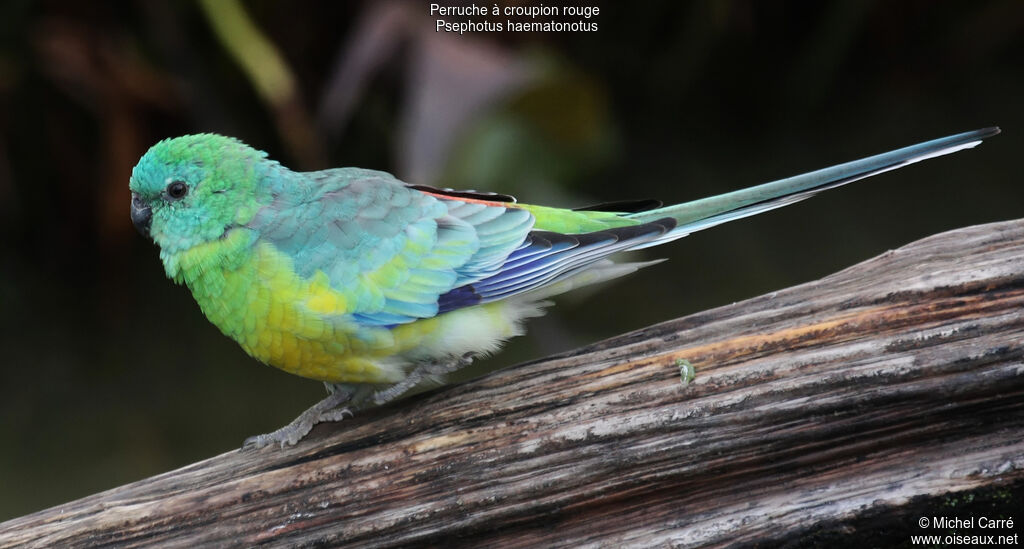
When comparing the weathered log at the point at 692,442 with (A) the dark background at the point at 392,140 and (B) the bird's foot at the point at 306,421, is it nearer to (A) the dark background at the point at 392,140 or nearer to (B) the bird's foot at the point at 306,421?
(B) the bird's foot at the point at 306,421

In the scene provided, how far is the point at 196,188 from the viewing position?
2723mm

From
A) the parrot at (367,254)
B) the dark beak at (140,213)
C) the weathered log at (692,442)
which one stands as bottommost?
the weathered log at (692,442)

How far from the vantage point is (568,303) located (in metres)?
4.82

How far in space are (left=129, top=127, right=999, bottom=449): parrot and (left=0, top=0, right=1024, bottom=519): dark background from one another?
1.30 meters

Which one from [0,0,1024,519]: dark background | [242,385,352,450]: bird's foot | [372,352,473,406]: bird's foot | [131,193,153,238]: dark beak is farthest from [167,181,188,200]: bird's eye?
[0,0,1024,519]: dark background

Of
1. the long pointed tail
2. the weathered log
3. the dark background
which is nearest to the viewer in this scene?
the weathered log

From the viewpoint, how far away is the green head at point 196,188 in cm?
270

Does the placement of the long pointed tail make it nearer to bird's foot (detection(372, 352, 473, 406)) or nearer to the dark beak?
bird's foot (detection(372, 352, 473, 406))

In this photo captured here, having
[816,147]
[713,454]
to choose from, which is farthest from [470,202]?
[816,147]

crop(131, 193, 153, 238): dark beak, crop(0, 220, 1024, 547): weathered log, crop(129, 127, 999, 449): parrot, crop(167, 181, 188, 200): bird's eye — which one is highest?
crop(167, 181, 188, 200): bird's eye

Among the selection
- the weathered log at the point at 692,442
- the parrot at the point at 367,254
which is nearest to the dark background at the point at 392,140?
the parrot at the point at 367,254

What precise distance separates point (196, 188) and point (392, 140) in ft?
7.32

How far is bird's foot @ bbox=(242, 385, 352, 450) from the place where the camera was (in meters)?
2.67

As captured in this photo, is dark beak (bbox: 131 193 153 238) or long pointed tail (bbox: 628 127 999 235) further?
dark beak (bbox: 131 193 153 238)
